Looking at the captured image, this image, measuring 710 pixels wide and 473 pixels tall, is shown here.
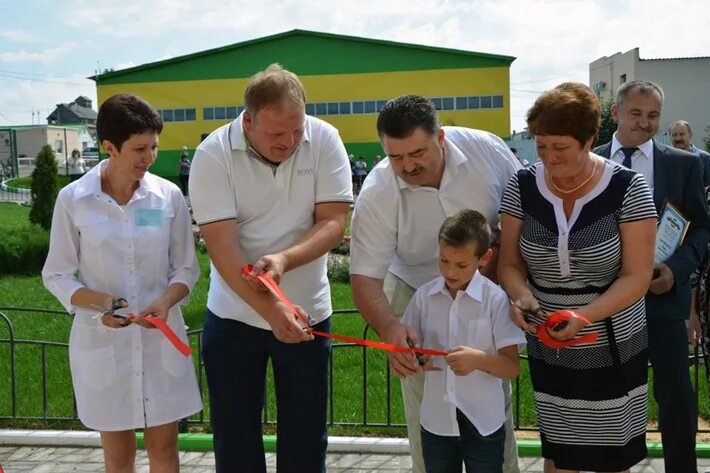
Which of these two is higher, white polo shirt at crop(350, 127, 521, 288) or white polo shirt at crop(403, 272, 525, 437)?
white polo shirt at crop(350, 127, 521, 288)

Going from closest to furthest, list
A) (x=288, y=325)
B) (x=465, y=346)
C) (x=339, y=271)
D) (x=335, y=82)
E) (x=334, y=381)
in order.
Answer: (x=288, y=325), (x=465, y=346), (x=334, y=381), (x=339, y=271), (x=335, y=82)

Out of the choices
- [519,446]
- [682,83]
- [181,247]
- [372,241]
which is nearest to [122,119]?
[181,247]

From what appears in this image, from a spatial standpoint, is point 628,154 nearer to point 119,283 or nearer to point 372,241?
point 372,241

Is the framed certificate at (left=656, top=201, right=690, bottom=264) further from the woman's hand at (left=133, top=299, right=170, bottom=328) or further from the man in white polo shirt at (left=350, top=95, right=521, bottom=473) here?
the woman's hand at (left=133, top=299, right=170, bottom=328)

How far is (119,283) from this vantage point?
10.4 ft

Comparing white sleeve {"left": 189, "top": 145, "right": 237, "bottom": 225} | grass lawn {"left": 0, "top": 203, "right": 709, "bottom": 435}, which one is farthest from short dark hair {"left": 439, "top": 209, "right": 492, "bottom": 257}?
grass lawn {"left": 0, "top": 203, "right": 709, "bottom": 435}

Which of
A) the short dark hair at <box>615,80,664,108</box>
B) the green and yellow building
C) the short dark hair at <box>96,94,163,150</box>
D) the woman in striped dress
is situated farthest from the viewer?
the green and yellow building

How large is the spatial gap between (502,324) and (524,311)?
0.15m

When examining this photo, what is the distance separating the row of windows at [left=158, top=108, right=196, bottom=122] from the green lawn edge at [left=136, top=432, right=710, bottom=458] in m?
36.0

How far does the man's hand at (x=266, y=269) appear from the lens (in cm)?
281

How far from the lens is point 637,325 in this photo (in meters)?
3.04

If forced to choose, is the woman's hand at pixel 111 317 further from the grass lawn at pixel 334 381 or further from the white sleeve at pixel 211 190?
the grass lawn at pixel 334 381

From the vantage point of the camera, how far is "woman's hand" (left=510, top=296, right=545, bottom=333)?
281 cm

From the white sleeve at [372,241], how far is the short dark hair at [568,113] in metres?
0.77
